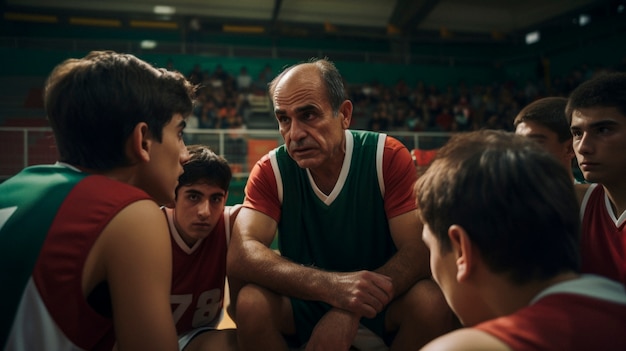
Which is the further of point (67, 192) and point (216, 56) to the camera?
point (216, 56)

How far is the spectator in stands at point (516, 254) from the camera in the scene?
2.57ft

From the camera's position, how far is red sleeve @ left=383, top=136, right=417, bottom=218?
203 cm

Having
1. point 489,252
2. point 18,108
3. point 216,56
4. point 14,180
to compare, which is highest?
point 216,56

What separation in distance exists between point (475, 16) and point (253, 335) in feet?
59.7

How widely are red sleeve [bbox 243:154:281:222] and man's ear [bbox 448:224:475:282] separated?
123 centimetres

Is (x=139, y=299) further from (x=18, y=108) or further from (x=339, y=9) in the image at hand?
(x=339, y=9)

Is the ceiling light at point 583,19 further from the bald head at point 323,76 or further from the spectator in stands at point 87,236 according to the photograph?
the spectator in stands at point 87,236

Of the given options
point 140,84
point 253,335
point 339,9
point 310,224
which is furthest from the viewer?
point 339,9

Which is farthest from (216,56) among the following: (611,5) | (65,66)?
(65,66)

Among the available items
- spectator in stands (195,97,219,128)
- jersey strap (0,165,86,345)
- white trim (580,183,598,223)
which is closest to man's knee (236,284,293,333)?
jersey strap (0,165,86,345)

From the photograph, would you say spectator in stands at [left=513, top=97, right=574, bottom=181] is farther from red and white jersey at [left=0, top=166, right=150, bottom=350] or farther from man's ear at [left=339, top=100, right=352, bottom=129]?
red and white jersey at [left=0, top=166, right=150, bottom=350]

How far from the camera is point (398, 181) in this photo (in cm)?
207

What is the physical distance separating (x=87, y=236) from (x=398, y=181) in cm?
136

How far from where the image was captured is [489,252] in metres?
0.93
